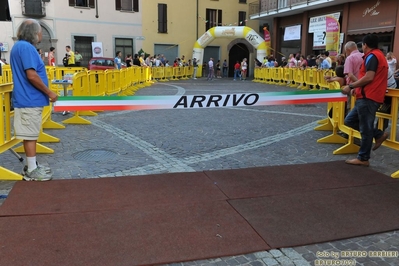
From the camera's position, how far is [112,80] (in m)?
12.6

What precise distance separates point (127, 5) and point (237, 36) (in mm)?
9985

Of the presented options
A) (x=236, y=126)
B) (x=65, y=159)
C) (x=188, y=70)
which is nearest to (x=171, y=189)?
(x=65, y=159)

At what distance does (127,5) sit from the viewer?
3325cm

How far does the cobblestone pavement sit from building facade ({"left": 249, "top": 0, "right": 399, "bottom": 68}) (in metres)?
14.0

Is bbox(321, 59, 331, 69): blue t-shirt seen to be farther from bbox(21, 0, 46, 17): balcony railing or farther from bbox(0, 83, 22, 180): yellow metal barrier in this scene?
bbox(21, 0, 46, 17): balcony railing

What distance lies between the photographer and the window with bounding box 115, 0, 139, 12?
32.8m

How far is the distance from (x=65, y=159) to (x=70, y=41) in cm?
2754

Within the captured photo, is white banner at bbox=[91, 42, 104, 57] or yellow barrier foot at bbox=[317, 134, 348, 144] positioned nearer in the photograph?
yellow barrier foot at bbox=[317, 134, 348, 144]

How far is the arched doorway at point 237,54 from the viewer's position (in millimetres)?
38250

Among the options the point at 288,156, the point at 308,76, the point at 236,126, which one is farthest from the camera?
the point at 308,76

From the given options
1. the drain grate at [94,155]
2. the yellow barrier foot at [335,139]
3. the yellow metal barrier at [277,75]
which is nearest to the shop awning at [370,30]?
the yellow metal barrier at [277,75]

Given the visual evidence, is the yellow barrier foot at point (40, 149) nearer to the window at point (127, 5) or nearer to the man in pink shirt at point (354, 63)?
the man in pink shirt at point (354, 63)

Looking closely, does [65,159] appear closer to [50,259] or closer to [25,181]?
[25,181]

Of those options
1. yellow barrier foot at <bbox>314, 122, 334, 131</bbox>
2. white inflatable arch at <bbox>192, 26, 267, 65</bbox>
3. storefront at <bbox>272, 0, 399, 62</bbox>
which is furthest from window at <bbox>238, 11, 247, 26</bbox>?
yellow barrier foot at <bbox>314, 122, 334, 131</bbox>
